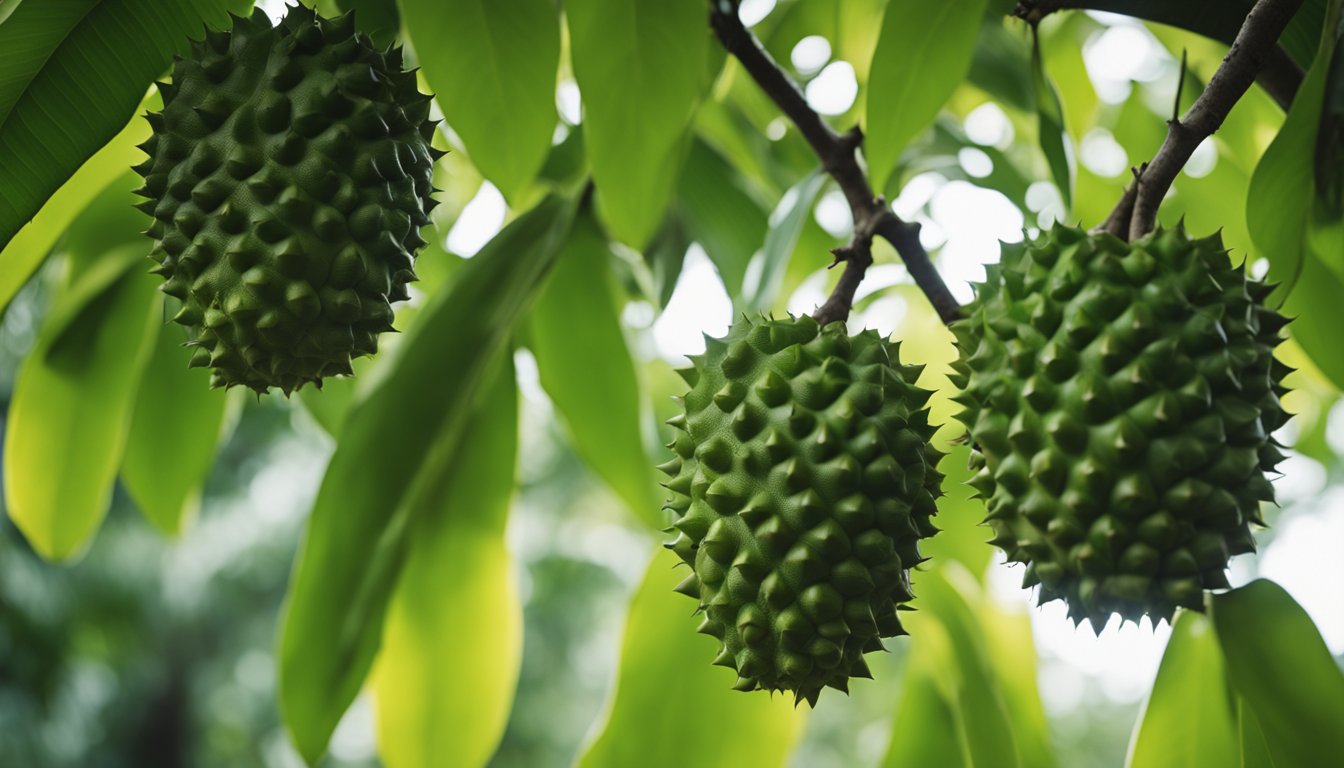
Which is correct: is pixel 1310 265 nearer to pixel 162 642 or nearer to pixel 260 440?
pixel 260 440

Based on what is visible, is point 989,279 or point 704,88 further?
point 704,88

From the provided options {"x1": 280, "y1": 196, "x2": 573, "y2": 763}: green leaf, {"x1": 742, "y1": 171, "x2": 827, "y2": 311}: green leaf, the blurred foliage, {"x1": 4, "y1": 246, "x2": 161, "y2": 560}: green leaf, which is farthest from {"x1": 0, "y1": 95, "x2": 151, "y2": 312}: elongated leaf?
{"x1": 742, "y1": 171, "x2": 827, "y2": 311}: green leaf

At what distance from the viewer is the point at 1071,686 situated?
37.1 ft

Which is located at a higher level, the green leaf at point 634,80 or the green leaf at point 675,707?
the green leaf at point 634,80

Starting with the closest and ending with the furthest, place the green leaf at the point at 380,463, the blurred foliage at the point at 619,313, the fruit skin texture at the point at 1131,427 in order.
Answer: the fruit skin texture at the point at 1131,427 → the blurred foliage at the point at 619,313 → the green leaf at the point at 380,463

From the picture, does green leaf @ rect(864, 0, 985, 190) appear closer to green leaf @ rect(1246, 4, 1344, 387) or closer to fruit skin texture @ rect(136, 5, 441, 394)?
green leaf @ rect(1246, 4, 1344, 387)

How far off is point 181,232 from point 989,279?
1.51ft

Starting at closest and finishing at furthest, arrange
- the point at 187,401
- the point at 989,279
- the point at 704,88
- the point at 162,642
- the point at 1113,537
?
the point at 1113,537, the point at 989,279, the point at 704,88, the point at 187,401, the point at 162,642

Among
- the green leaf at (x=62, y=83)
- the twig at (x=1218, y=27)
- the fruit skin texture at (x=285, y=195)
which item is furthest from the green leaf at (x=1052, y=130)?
the green leaf at (x=62, y=83)

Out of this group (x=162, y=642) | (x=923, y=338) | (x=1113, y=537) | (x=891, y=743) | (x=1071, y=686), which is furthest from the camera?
(x=1071, y=686)

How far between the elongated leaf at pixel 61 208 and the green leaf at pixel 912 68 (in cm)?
57

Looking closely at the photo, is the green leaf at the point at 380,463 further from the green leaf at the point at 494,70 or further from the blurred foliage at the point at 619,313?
the green leaf at the point at 494,70

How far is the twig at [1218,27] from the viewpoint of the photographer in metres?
0.71

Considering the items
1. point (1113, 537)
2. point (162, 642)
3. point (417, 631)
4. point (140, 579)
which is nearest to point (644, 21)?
point (1113, 537)
